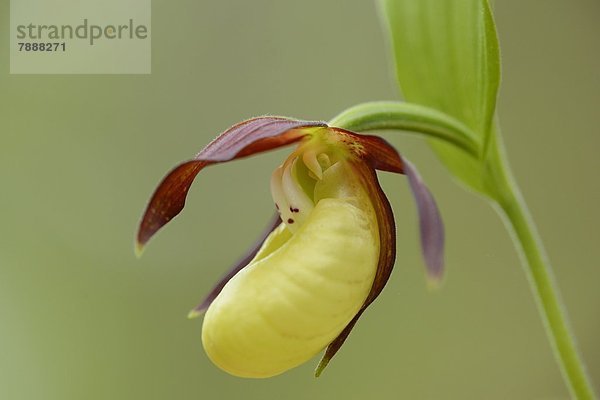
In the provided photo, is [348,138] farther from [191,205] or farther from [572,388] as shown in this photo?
[191,205]

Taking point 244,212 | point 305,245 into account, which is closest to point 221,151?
point 305,245

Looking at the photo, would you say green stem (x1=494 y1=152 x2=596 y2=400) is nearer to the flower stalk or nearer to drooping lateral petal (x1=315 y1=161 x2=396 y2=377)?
the flower stalk

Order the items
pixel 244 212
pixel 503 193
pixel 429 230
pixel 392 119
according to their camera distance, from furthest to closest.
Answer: pixel 244 212, pixel 503 193, pixel 392 119, pixel 429 230

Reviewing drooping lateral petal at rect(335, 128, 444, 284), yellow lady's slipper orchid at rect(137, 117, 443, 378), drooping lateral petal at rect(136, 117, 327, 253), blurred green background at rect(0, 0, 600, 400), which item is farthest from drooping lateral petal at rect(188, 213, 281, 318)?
blurred green background at rect(0, 0, 600, 400)

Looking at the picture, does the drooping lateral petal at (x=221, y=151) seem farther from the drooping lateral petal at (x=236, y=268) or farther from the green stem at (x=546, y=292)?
the green stem at (x=546, y=292)

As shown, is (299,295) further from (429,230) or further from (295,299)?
(429,230)

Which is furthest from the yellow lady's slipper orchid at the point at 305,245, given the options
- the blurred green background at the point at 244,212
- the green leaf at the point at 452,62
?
the blurred green background at the point at 244,212
